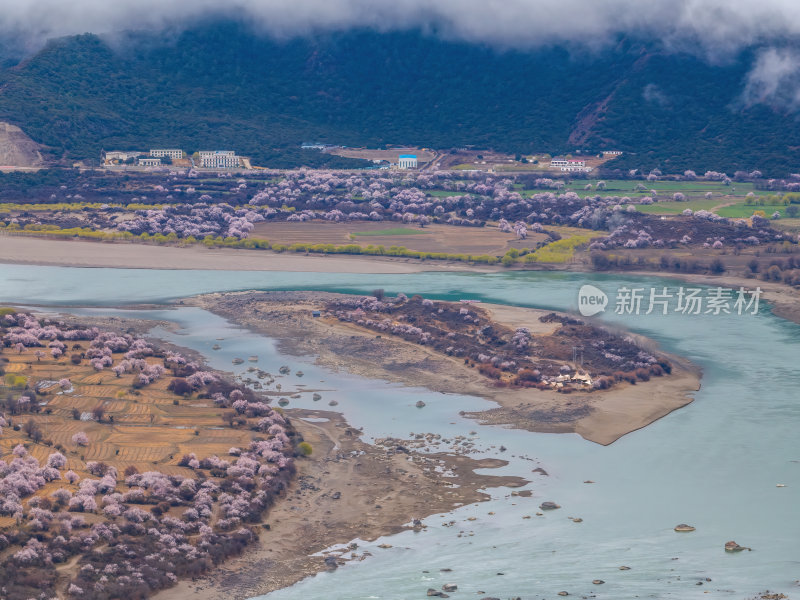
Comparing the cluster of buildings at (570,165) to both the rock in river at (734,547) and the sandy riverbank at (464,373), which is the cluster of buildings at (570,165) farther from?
the rock in river at (734,547)

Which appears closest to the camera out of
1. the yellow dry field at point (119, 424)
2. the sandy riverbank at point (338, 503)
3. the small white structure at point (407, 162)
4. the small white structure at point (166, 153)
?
the sandy riverbank at point (338, 503)

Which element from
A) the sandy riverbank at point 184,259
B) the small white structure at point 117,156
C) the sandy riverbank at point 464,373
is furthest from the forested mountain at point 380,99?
the sandy riverbank at point 464,373

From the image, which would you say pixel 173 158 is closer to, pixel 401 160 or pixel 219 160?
pixel 219 160

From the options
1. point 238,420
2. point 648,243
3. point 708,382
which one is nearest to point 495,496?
point 238,420

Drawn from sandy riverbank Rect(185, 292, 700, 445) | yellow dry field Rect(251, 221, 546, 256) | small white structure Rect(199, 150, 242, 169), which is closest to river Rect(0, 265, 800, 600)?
sandy riverbank Rect(185, 292, 700, 445)

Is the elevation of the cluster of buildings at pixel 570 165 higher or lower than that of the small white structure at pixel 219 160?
higher

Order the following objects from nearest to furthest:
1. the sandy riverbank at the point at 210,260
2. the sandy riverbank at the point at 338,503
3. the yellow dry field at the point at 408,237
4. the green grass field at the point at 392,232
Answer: the sandy riverbank at the point at 338,503, the sandy riverbank at the point at 210,260, the yellow dry field at the point at 408,237, the green grass field at the point at 392,232

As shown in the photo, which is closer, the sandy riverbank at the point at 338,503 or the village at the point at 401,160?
the sandy riverbank at the point at 338,503
